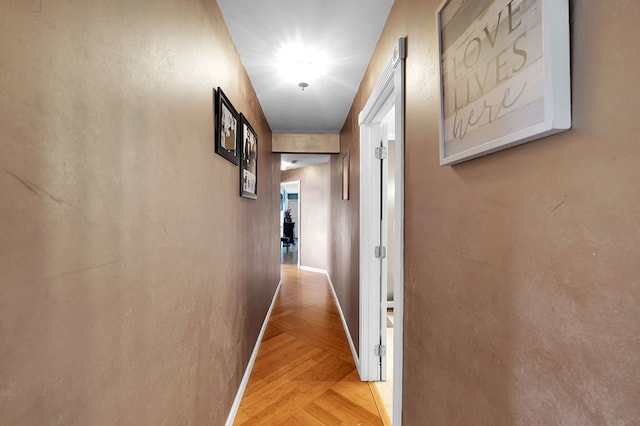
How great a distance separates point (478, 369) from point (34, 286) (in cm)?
98

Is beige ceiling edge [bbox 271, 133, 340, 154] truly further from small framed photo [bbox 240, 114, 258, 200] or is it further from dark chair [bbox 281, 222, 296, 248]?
dark chair [bbox 281, 222, 296, 248]

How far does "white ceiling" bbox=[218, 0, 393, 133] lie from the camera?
1.42 m

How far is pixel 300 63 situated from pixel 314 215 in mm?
4128

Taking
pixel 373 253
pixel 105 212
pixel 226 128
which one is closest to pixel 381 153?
pixel 373 253

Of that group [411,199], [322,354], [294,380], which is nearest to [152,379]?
[411,199]

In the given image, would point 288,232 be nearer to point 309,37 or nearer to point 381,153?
point 381,153

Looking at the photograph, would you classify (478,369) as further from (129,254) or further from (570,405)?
(129,254)

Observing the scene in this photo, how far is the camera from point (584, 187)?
454 mm

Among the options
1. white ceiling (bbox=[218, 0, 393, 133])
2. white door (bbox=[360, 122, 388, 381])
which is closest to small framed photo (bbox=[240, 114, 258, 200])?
white ceiling (bbox=[218, 0, 393, 133])

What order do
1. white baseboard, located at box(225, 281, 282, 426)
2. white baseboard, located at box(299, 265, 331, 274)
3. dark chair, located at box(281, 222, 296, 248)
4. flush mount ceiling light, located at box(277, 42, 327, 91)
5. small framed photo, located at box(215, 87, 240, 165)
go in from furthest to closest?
dark chair, located at box(281, 222, 296, 248) < white baseboard, located at box(299, 265, 331, 274) < flush mount ceiling light, located at box(277, 42, 327, 91) < white baseboard, located at box(225, 281, 282, 426) < small framed photo, located at box(215, 87, 240, 165)

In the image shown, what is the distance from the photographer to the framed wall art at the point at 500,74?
47 cm

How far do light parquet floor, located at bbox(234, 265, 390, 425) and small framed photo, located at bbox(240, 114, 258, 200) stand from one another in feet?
4.68

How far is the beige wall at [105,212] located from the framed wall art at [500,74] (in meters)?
0.88

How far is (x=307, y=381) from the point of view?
213 cm
